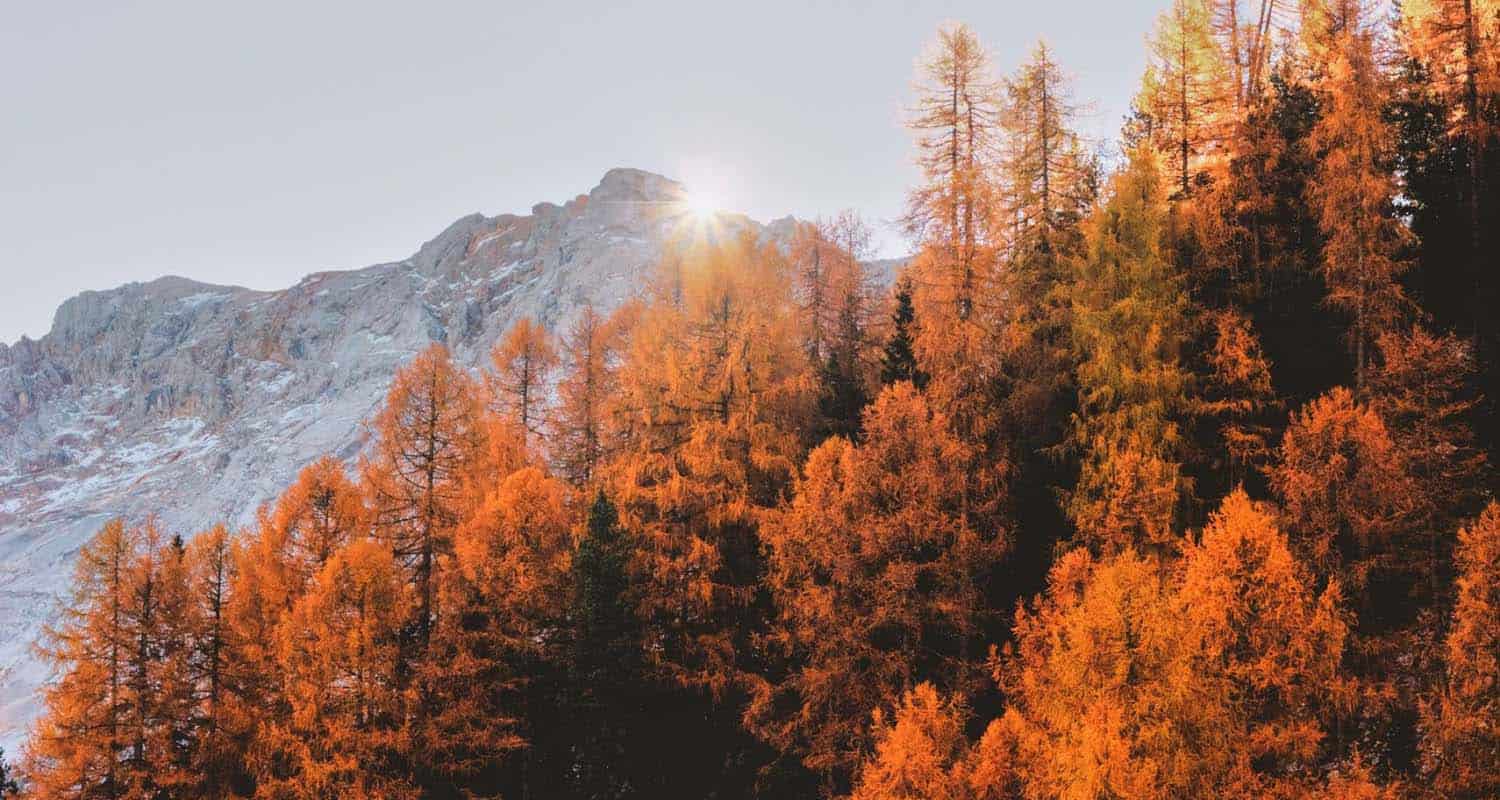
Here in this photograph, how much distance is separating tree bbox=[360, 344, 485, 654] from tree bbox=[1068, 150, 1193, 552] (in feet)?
55.8

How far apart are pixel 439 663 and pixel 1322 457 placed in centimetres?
2134

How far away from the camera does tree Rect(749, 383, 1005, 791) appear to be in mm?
19500

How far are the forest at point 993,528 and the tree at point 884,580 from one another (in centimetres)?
10

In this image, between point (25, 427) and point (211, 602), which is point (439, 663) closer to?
point (211, 602)

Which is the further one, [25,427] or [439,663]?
[25,427]

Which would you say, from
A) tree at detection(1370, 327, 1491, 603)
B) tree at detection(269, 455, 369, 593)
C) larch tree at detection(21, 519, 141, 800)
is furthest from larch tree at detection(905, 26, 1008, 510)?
larch tree at detection(21, 519, 141, 800)

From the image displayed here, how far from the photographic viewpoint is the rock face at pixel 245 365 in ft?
349

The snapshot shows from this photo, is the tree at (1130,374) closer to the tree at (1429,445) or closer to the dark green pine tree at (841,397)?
the tree at (1429,445)

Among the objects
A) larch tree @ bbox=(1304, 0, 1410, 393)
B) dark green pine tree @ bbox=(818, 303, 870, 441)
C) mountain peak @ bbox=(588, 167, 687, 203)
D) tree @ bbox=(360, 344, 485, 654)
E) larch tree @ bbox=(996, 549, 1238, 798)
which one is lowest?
larch tree @ bbox=(996, 549, 1238, 798)

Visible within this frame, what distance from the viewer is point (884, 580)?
19.5 metres

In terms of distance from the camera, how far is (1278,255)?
20016 mm

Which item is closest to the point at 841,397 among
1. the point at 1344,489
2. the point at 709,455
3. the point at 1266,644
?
the point at 709,455

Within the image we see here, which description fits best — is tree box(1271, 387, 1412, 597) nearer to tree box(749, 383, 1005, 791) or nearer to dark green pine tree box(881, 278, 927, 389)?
tree box(749, 383, 1005, 791)

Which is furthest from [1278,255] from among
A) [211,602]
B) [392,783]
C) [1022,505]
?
[211,602]
